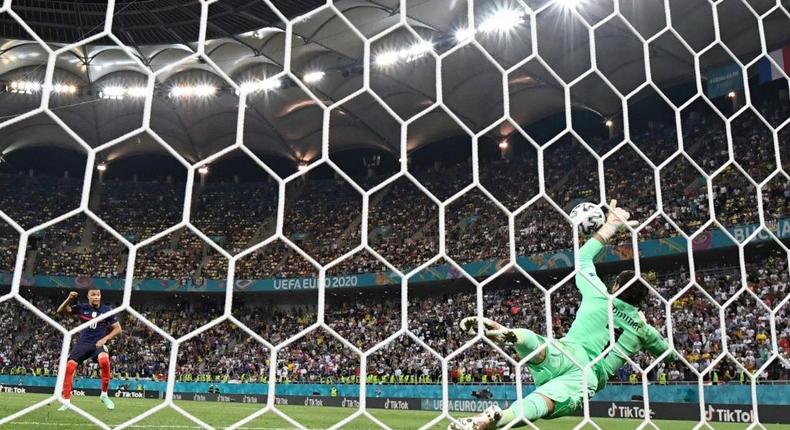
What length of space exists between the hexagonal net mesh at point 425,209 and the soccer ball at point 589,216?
6.65 m

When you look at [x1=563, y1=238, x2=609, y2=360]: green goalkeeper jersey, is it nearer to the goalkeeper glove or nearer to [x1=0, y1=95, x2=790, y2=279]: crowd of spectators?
the goalkeeper glove

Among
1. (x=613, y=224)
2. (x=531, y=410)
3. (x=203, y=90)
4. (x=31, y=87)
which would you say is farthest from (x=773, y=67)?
(x=31, y=87)

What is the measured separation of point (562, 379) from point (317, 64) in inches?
692

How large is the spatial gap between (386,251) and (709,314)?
458 inches

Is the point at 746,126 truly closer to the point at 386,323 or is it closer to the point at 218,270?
the point at 386,323

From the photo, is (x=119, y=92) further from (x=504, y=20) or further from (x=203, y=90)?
(x=504, y=20)

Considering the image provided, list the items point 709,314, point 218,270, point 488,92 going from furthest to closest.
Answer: point 218,270 < point 488,92 < point 709,314

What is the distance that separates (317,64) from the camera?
63.2 feet

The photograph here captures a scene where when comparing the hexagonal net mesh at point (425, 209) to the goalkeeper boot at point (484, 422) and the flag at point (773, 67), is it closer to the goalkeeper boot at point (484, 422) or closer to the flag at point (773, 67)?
the flag at point (773, 67)

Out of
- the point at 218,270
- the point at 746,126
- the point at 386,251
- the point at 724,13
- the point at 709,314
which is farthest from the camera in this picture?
the point at 218,270

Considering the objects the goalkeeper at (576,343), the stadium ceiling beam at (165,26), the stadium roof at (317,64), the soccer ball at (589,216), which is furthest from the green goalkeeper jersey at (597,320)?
the stadium ceiling beam at (165,26)

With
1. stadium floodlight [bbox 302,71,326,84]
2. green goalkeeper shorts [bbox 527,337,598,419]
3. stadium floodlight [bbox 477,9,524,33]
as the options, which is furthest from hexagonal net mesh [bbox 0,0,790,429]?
green goalkeeper shorts [bbox 527,337,598,419]

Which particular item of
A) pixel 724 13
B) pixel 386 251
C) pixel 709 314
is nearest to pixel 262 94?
pixel 386 251

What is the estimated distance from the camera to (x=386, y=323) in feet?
65.6
